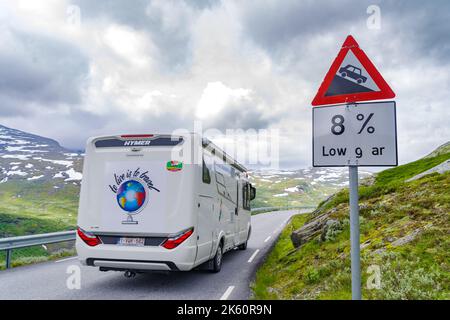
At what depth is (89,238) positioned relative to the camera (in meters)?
7.36

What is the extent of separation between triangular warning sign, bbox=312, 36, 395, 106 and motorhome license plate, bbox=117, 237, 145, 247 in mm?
4831

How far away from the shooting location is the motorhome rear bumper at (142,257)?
22.6ft

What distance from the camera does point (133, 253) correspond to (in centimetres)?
698

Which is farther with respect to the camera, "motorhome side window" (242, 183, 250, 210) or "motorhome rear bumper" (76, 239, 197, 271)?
"motorhome side window" (242, 183, 250, 210)

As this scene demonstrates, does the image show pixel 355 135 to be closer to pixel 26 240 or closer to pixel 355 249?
pixel 355 249

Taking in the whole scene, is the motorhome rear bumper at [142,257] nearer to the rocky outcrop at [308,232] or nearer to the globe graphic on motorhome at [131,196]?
the globe graphic on motorhome at [131,196]

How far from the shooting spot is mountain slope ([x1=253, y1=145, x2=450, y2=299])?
551cm

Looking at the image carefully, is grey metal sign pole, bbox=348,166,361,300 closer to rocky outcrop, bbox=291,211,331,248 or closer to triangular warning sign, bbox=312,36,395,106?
triangular warning sign, bbox=312,36,395,106

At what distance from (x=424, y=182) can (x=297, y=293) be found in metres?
6.55

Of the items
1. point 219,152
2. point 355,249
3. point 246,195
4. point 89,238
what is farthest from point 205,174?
point 246,195

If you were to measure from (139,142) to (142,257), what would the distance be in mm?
2394

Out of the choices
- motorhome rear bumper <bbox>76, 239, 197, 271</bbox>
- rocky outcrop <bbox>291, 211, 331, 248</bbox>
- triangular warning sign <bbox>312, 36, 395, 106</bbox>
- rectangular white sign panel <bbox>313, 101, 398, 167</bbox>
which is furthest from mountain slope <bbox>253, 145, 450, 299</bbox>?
triangular warning sign <bbox>312, 36, 395, 106</bbox>

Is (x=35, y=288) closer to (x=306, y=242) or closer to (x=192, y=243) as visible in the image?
(x=192, y=243)
